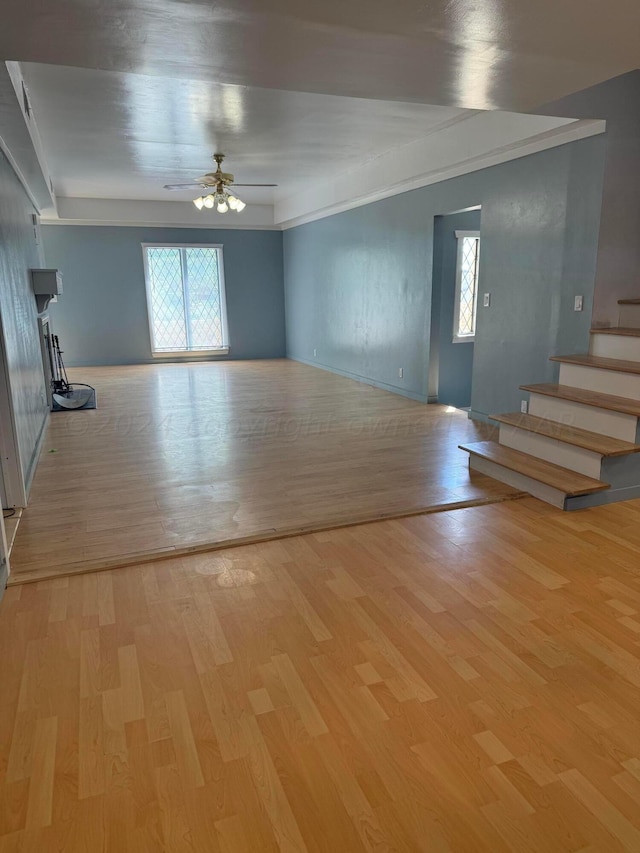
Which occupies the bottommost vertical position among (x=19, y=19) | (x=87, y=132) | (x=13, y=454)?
(x=13, y=454)

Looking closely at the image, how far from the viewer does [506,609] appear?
246 centimetres

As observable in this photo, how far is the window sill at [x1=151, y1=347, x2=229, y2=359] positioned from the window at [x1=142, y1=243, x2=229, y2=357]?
0.06 ft

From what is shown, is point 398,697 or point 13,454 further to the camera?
point 13,454

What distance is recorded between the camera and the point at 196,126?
213 inches

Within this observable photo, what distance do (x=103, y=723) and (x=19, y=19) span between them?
2558mm

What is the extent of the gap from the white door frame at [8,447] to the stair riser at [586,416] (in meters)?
3.51

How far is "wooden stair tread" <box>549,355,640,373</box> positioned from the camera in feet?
12.7

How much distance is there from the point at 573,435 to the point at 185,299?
8.40 metres

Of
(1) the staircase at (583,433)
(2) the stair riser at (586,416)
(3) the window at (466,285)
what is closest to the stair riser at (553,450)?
(1) the staircase at (583,433)

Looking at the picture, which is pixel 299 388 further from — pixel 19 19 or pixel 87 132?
pixel 19 19

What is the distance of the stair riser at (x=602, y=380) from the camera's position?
3.86 metres

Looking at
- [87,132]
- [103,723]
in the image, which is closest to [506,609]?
[103,723]

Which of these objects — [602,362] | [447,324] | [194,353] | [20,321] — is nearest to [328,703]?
[602,362]

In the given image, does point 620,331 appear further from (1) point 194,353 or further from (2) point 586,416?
(1) point 194,353
